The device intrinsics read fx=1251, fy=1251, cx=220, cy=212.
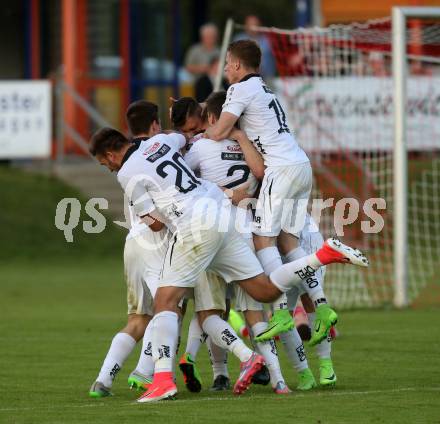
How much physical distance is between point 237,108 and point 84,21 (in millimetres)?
16767

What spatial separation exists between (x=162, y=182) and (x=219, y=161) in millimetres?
695

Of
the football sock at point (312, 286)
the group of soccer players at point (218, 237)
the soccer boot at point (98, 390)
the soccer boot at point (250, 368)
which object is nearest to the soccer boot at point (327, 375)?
the group of soccer players at point (218, 237)

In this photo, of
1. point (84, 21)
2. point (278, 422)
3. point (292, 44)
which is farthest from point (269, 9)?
point (278, 422)

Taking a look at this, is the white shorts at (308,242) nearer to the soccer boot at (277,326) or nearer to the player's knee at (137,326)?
the soccer boot at (277,326)

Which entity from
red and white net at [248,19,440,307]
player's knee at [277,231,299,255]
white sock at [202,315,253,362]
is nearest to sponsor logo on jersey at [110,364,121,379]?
white sock at [202,315,253,362]

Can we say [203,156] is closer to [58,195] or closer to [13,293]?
[13,293]

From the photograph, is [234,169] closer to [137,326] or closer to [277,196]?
[277,196]

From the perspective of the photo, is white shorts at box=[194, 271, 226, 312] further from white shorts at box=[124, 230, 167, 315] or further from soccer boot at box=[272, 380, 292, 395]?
soccer boot at box=[272, 380, 292, 395]

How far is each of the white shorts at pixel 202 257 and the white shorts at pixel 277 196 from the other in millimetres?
401

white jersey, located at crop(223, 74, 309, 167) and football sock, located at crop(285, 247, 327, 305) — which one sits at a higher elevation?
white jersey, located at crop(223, 74, 309, 167)

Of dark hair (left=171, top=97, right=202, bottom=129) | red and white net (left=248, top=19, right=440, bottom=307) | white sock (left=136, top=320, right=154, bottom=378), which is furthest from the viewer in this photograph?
red and white net (left=248, top=19, right=440, bottom=307)

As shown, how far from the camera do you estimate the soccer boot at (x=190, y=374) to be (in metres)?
8.98

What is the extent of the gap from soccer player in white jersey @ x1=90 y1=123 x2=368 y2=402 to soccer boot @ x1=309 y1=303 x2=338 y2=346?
0.33 m

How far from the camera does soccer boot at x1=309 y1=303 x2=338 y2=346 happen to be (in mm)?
8891
